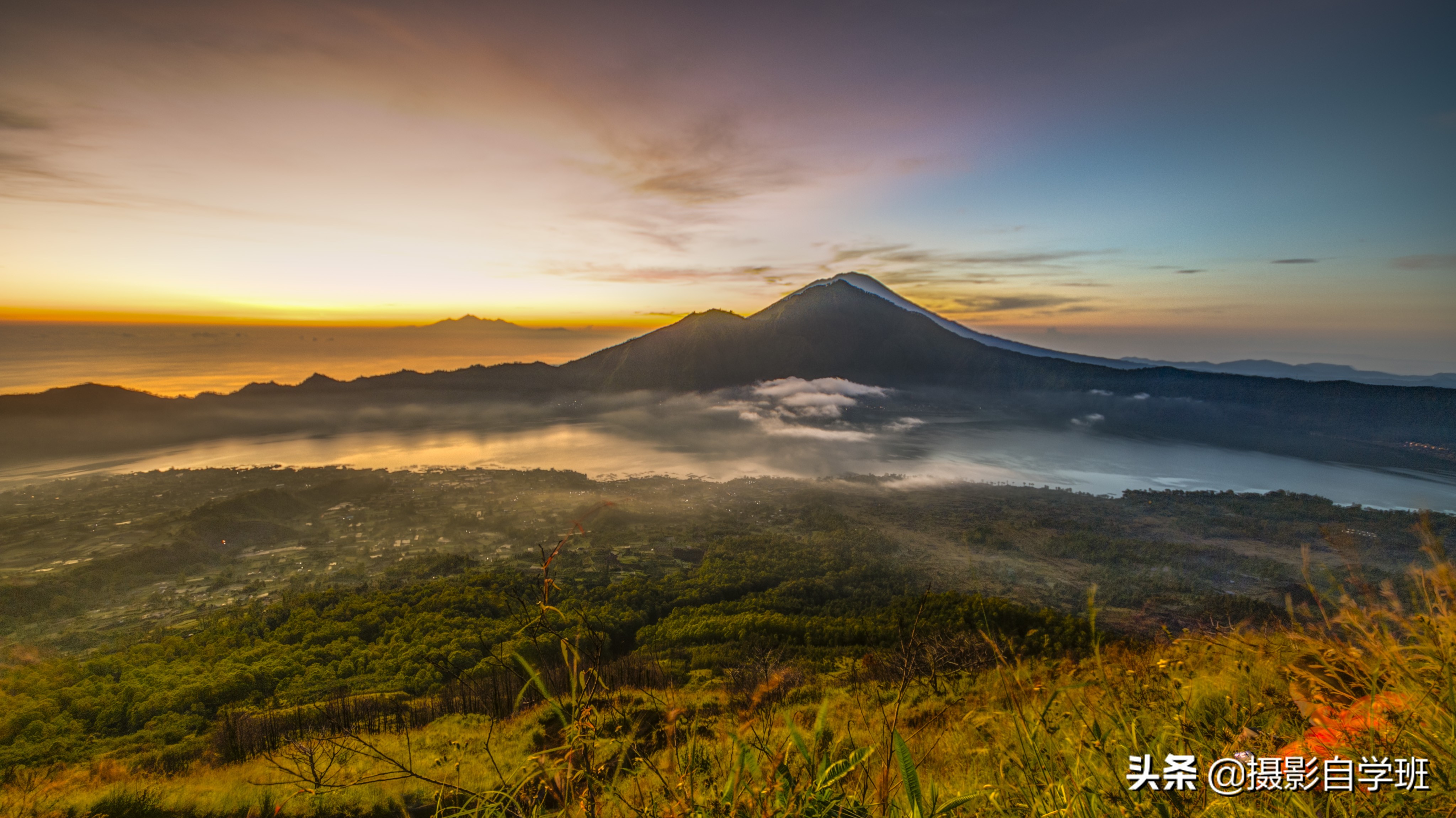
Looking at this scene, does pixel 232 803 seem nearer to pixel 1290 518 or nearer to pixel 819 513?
pixel 819 513

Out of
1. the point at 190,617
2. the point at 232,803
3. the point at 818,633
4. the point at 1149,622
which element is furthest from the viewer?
the point at 190,617

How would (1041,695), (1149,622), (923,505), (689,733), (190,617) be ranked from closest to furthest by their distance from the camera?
(689,733) → (1041,695) → (1149,622) → (190,617) → (923,505)

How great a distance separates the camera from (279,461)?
171000 mm

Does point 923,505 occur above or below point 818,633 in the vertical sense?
below

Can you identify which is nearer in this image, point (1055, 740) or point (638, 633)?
point (1055, 740)

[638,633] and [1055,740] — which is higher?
[1055,740]

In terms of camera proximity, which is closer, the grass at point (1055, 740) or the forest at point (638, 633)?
the grass at point (1055, 740)

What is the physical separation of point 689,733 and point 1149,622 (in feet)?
192

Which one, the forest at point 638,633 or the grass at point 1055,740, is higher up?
the grass at point 1055,740

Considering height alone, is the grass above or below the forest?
above

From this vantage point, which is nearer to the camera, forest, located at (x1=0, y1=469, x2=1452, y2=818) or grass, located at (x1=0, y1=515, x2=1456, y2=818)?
grass, located at (x1=0, y1=515, x2=1456, y2=818)

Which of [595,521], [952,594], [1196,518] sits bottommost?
[1196,518]

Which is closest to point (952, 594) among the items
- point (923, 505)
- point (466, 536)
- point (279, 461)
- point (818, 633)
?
point (818, 633)

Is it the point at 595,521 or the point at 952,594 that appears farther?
the point at 595,521
